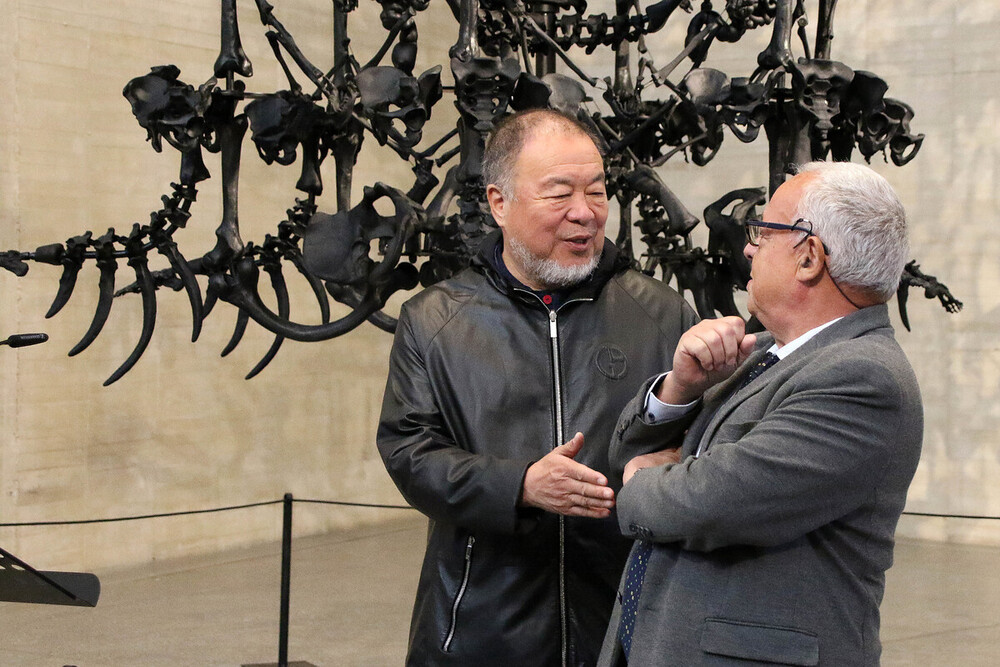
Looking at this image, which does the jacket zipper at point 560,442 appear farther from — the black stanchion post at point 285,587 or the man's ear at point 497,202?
the black stanchion post at point 285,587

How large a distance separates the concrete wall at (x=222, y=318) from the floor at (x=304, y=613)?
1.54ft

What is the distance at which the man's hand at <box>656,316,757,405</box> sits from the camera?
230cm

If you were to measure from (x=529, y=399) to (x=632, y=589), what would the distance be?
0.61 metres

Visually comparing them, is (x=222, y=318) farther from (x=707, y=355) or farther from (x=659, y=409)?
(x=707, y=355)

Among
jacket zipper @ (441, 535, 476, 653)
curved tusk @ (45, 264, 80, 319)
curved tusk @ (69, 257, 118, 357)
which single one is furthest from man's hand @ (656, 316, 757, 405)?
curved tusk @ (45, 264, 80, 319)

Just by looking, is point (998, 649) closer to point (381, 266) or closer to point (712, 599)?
point (381, 266)

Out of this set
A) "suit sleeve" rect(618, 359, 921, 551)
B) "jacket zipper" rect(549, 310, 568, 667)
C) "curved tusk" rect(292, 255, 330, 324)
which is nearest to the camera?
"suit sleeve" rect(618, 359, 921, 551)

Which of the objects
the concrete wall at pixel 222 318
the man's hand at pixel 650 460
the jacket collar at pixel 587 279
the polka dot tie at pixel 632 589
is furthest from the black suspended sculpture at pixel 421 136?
the concrete wall at pixel 222 318

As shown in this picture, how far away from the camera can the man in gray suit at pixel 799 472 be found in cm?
207

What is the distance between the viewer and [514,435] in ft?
9.34

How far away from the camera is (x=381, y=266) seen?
152 inches

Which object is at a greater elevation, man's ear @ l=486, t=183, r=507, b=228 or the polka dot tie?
man's ear @ l=486, t=183, r=507, b=228

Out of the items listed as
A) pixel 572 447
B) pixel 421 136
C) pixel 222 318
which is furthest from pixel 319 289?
pixel 222 318

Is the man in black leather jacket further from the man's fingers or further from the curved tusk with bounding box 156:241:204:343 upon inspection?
the curved tusk with bounding box 156:241:204:343
